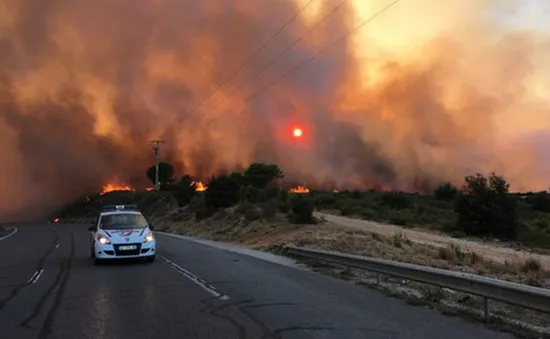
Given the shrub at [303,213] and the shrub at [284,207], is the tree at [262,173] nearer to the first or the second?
the shrub at [284,207]

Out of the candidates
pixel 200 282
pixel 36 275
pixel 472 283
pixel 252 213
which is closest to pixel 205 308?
pixel 200 282

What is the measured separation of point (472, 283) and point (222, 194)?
43.3m

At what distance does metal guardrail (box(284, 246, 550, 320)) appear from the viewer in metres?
7.27

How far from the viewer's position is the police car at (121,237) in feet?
54.3

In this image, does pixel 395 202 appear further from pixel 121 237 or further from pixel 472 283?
pixel 472 283

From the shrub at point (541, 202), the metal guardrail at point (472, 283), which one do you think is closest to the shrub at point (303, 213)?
the metal guardrail at point (472, 283)

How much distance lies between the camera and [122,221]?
18078 millimetres

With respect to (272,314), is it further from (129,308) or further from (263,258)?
(263,258)

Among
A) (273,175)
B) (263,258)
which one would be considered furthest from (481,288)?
(273,175)

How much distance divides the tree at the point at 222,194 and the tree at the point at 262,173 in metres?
38.0

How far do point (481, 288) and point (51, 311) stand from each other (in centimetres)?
694

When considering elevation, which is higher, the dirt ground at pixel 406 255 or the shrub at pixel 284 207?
the shrub at pixel 284 207

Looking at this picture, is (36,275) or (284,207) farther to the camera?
(284,207)

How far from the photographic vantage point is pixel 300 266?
55.4ft
